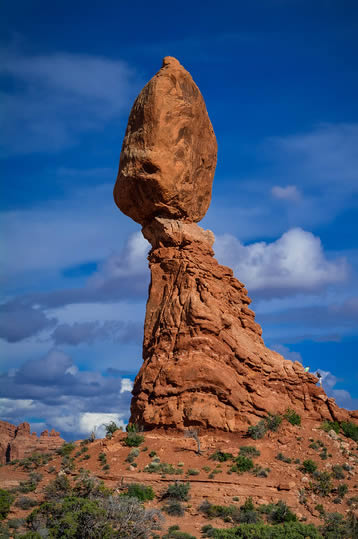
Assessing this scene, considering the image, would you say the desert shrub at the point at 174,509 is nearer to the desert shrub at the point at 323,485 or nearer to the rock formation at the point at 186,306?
the rock formation at the point at 186,306

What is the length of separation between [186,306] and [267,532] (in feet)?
41.9

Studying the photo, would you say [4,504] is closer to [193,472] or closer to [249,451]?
[193,472]

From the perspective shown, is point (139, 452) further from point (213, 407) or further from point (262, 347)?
point (262, 347)

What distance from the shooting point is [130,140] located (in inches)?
Result: 1389

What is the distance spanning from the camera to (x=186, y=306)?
3312 cm

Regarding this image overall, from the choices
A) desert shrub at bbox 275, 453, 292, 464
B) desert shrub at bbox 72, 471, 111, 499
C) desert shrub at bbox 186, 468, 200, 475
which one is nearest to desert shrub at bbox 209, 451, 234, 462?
desert shrub at bbox 186, 468, 200, 475

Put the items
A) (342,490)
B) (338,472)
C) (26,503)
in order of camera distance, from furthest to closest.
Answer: (338,472) → (342,490) → (26,503)

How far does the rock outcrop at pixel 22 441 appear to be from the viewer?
207 ft

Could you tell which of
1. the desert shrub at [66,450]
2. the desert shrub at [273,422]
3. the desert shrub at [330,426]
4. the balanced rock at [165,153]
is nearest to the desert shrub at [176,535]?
the desert shrub at [273,422]

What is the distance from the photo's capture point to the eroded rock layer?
3136 centimetres

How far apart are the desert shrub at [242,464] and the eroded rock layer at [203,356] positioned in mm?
2285

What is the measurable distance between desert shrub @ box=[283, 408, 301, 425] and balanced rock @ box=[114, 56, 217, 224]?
1193 centimetres

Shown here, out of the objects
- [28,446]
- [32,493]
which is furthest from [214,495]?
[28,446]

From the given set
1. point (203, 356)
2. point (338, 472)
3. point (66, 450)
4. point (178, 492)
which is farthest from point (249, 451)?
point (66, 450)
